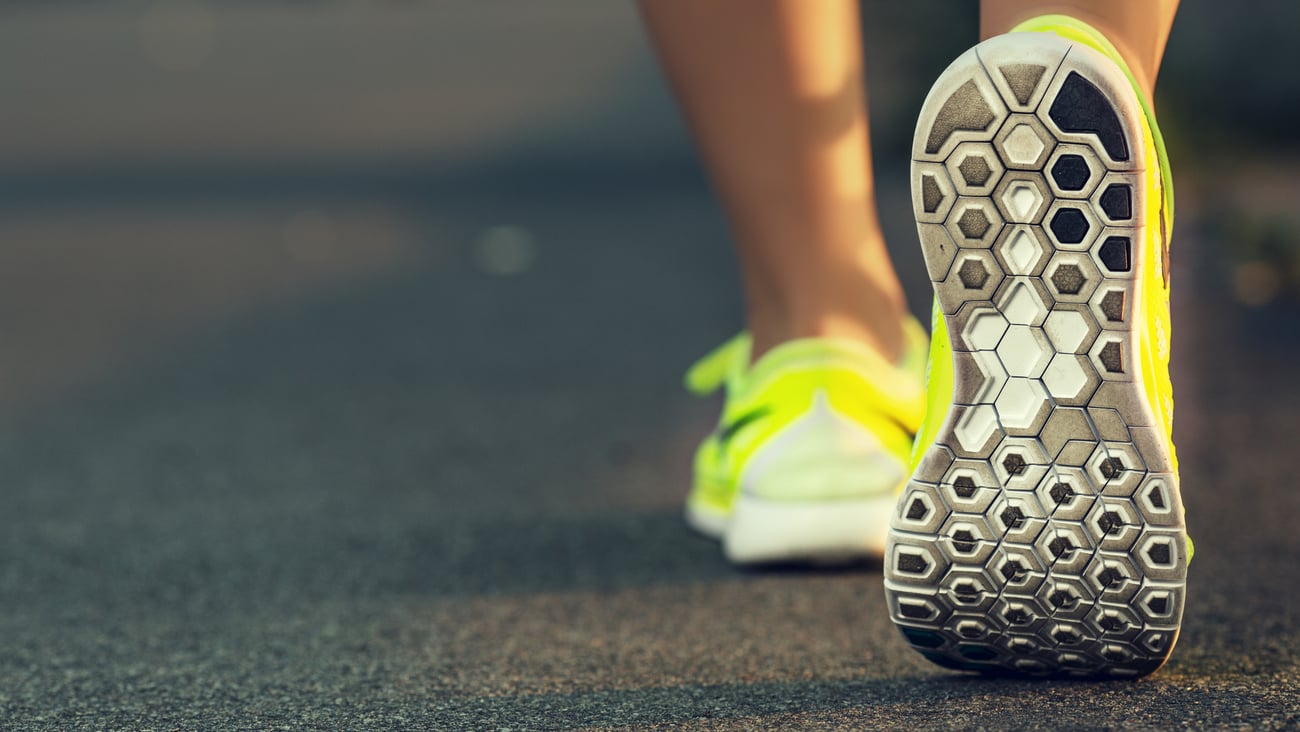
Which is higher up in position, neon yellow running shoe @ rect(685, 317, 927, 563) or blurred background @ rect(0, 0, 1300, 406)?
blurred background @ rect(0, 0, 1300, 406)

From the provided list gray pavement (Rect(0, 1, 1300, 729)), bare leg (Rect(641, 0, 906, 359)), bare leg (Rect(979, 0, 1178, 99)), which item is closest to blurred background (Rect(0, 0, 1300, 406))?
gray pavement (Rect(0, 1, 1300, 729))

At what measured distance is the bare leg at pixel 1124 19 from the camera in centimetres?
85

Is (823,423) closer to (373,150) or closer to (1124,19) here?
(1124,19)

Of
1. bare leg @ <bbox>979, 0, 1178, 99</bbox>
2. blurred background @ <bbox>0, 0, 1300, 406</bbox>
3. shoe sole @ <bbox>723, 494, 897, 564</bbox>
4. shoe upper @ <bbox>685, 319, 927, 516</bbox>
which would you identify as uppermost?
blurred background @ <bbox>0, 0, 1300, 406</bbox>

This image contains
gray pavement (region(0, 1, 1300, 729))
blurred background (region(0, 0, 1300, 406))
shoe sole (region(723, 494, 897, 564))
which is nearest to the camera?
gray pavement (region(0, 1, 1300, 729))

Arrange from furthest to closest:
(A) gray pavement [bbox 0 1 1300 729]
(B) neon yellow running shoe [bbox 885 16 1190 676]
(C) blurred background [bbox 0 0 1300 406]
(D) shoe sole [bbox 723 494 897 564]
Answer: (C) blurred background [bbox 0 0 1300 406], (D) shoe sole [bbox 723 494 897 564], (A) gray pavement [bbox 0 1 1300 729], (B) neon yellow running shoe [bbox 885 16 1190 676]

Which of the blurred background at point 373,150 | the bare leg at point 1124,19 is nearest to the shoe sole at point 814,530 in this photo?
the bare leg at point 1124,19

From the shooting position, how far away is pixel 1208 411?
5.79 feet

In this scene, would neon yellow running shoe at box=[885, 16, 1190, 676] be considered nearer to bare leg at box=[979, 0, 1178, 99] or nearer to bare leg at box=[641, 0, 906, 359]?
bare leg at box=[979, 0, 1178, 99]

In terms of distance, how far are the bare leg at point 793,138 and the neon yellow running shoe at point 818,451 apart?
0.12 feet

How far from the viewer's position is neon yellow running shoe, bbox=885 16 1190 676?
0.81m

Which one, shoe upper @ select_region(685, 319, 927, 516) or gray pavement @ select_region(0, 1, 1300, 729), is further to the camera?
shoe upper @ select_region(685, 319, 927, 516)

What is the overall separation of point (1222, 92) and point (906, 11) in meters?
0.91

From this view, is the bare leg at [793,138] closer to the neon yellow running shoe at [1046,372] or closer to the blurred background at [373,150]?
the neon yellow running shoe at [1046,372]
